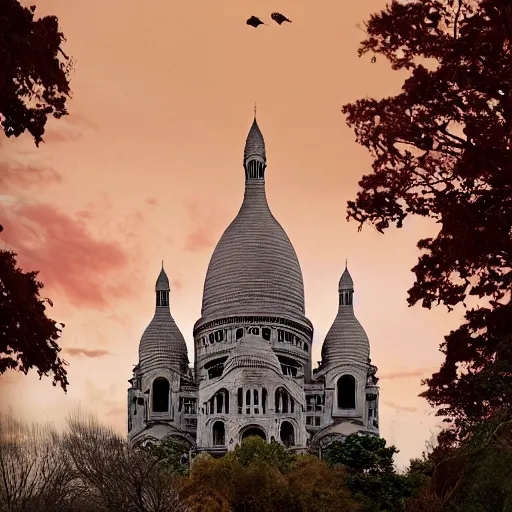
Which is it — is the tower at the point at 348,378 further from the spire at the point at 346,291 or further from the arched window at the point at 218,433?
the arched window at the point at 218,433

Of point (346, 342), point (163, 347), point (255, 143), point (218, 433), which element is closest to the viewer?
point (218, 433)

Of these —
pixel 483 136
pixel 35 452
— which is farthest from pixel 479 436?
pixel 35 452

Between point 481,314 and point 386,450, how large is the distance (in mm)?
50965

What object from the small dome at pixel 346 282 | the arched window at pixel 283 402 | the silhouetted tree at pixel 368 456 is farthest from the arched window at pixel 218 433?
the silhouetted tree at pixel 368 456

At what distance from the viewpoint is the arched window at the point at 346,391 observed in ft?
349

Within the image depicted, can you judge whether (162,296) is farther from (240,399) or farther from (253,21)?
(253,21)

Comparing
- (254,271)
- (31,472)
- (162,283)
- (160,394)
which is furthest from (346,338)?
(31,472)

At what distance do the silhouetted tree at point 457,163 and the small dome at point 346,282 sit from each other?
298 feet

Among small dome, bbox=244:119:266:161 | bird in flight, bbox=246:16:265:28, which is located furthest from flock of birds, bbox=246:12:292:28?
small dome, bbox=244:119:266:161

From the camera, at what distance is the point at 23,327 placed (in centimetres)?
1569

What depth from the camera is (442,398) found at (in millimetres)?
20359

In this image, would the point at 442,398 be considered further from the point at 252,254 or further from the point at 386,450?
the point at 252,254

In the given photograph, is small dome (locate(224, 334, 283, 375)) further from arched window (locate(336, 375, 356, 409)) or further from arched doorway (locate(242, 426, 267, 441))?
arched window (locate(336, 375, 356, 409))

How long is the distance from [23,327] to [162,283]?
96.6 meters
